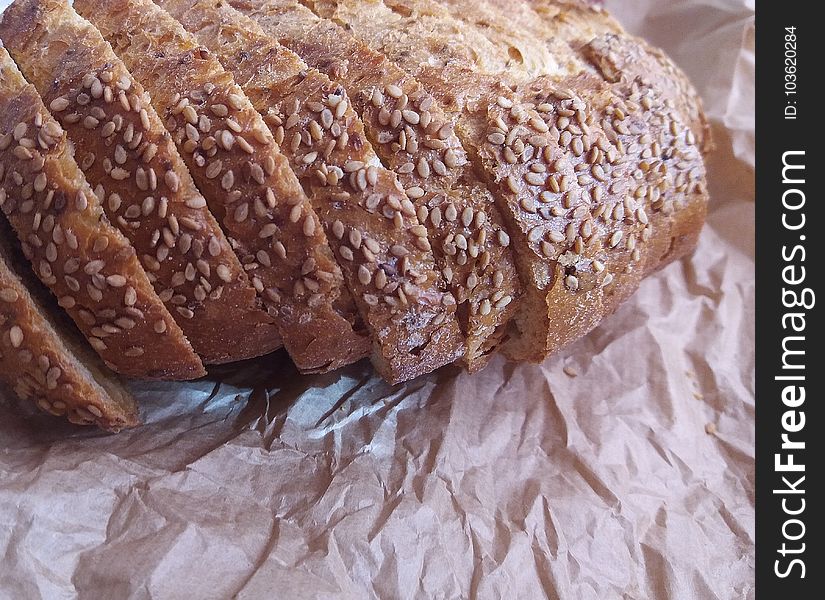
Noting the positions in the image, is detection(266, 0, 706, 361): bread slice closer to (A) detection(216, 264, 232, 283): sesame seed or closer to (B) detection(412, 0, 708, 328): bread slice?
(B) detection(412, 0, 708, 328): bread slice

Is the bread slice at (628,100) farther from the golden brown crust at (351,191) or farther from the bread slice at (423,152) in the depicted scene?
the golden brown crust at (351,191)

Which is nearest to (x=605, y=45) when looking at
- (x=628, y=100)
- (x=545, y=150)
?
(x=628, y=100)

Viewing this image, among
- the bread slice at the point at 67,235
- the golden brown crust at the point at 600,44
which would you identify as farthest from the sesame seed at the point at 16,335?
the golden brown crust at the point at 600,44

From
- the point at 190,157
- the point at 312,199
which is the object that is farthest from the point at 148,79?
the point at 312,199

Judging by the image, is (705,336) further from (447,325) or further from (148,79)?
(148,79)

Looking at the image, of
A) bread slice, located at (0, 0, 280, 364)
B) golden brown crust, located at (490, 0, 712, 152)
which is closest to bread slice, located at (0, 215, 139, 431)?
bread slice, located at (0, 0, 280, 364)

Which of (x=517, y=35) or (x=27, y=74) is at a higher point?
(x=27, y=74)
